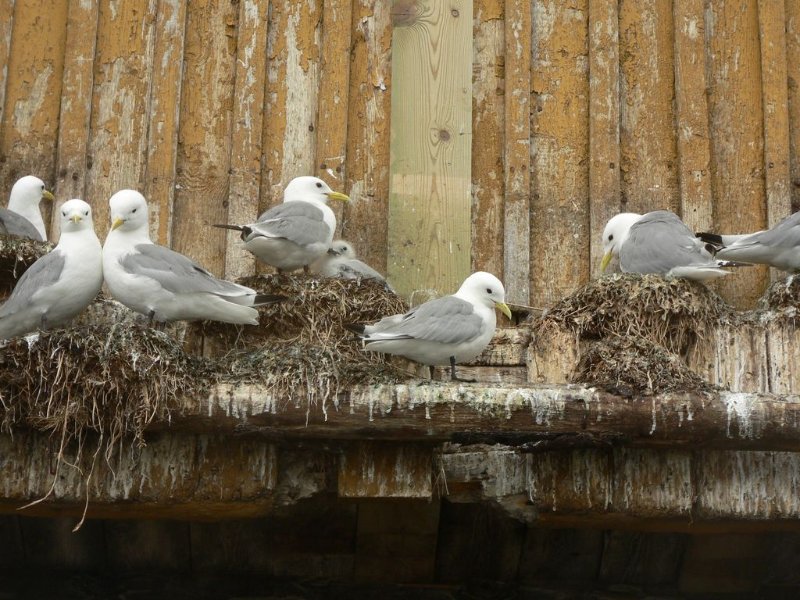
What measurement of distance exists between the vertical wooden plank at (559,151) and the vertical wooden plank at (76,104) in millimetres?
2587

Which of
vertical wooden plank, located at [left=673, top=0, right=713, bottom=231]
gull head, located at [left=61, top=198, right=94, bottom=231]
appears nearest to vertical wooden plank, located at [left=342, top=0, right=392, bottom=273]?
gull head, located at [left=61, top=198, right=94, bottom=231]

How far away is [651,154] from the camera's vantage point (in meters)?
7.91

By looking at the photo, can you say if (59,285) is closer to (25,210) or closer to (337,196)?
(25,210)

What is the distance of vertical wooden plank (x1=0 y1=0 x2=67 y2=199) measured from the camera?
7.78 metres

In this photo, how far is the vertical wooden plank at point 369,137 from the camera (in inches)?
308

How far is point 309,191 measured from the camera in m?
7.60

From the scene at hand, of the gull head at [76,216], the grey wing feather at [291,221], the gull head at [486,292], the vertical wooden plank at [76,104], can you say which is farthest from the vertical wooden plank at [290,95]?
the gull head at [486,292]

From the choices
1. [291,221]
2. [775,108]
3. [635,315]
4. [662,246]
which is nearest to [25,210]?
[291,221]

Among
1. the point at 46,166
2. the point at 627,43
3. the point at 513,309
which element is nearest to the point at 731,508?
the point at 513,309

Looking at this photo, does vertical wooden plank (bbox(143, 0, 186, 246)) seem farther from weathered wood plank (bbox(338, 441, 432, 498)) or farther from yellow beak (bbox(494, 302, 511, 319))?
weathered wood plank (bbox(338, 441, 432, 498))

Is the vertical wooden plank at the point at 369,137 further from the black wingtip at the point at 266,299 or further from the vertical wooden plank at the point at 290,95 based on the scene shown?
the black wingtip at the point at 266,299

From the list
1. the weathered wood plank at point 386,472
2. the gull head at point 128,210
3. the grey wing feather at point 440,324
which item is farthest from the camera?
the gull head at point 128,210

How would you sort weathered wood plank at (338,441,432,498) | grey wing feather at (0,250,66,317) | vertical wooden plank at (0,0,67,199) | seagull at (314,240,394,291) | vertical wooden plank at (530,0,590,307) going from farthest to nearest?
vertical wooden plank at (0,0,67,199)
vertical wooden plank at (530,0,590,307)
seagull at (314,240,394,291)
grey wing feather at (0,250,66,317)
weathered wood plank at (338,441,432,498)

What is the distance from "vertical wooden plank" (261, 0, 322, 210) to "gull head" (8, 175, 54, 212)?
49.7 inches
